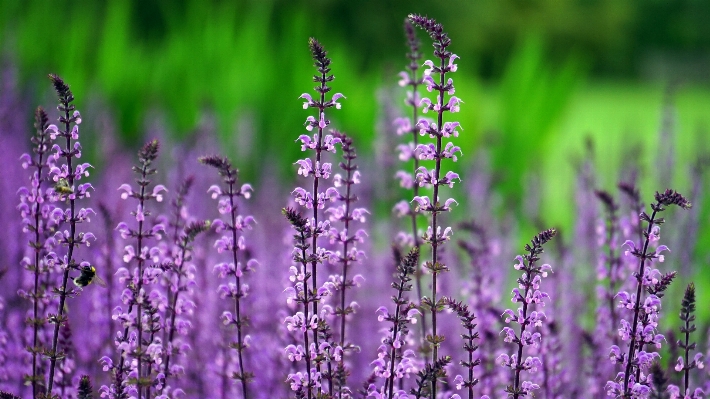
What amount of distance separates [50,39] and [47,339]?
5188mm

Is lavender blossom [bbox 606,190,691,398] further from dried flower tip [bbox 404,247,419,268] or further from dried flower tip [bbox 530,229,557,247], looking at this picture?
dried flower tip [bbox 404,247,419,268]

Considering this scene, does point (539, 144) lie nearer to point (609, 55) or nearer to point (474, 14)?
point (474, 14)

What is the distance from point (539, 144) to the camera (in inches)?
354

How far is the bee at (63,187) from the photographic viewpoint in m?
2.26

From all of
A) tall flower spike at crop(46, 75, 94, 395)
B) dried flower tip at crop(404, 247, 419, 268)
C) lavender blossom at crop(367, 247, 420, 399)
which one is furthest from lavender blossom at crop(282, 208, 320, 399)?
tall flower spike at crop(46, 75, 94, 395)

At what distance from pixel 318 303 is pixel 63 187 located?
4.24 ft

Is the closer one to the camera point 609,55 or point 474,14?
point 474,14

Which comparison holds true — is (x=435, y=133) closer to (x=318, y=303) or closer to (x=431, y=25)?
(x=431, y=25)

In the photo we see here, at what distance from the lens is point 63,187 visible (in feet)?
7.43

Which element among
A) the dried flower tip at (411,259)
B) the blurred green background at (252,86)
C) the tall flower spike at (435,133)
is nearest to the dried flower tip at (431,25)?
the tall flower spike at (435,133)

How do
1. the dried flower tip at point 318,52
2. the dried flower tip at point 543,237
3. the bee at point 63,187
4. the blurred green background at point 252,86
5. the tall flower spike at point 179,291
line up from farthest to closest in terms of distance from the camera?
the blurred green background at point 252,86 → the tall flower spike at point 179,291 → the bee at point 63,187 → the dried flower tip at point 318,52 → the dried flower tip at point 543,237

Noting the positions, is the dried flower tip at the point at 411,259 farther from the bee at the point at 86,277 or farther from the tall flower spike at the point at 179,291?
the bee at the point at 86,277

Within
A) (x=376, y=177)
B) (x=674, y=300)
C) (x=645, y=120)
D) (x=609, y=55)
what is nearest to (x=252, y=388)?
(x=674, y=300)

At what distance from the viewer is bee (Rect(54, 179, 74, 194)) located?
226cm
